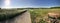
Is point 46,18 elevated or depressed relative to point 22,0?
depressed

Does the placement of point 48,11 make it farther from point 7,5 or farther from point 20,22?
point 7,5

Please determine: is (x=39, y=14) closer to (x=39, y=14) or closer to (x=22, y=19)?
(x=39, y=14)

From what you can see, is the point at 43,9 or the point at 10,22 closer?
the point at 10,22

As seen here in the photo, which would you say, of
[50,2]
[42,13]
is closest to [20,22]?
[42,13]

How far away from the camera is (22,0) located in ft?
4.28

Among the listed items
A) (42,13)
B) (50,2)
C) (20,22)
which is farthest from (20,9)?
(50,2)

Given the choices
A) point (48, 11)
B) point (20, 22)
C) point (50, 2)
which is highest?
point (50, 2)

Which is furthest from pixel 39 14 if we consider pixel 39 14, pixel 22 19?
pixel 22 19

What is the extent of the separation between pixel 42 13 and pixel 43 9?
0.21 ft

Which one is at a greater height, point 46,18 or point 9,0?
point 9,0

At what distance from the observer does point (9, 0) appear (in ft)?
4.16

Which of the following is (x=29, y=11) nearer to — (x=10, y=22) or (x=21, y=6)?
(x=21, y=6)

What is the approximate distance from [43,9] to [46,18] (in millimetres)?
139

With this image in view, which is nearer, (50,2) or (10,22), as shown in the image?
(10,22)
